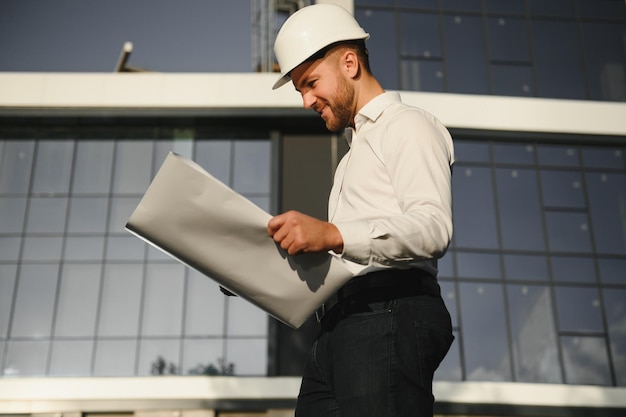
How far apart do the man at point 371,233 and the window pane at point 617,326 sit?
1447 cm

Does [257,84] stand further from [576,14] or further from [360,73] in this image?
[360,73]

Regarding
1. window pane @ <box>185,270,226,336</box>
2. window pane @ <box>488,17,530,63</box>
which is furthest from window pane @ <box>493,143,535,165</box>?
window pane @ <box>185,270,226,336</box>

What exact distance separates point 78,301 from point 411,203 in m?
14.5

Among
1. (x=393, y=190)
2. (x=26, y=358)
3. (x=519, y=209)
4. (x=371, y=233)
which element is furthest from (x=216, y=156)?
(x=371, y=233)

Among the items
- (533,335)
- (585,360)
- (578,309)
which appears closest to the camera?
(585,360)

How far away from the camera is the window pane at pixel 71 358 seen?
1498 centimetres

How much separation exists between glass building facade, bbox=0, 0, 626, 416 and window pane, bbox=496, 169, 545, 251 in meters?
0.03

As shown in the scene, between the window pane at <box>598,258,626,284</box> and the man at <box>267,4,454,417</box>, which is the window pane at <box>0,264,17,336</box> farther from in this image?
the man at <box>267,4,454,417</box>

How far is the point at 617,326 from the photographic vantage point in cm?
1566

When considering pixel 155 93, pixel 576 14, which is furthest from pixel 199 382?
pixel 576 14

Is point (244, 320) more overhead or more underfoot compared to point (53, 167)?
more underfoot

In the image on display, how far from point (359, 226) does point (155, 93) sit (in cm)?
1473

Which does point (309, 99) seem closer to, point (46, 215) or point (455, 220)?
point (455, 220)

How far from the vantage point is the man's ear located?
2.52 meters
